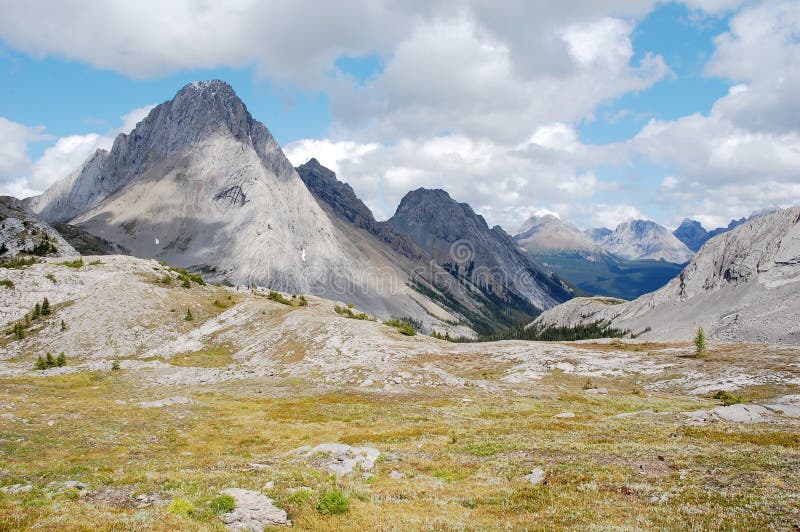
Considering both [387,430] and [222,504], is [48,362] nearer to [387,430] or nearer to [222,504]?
[387,430]

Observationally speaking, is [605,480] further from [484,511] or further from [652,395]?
[652,395]

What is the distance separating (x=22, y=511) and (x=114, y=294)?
97176 mm

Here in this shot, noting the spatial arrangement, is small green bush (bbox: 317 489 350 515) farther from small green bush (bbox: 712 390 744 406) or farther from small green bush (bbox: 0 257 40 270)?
small green bush (bbox: 0 257 40 270)

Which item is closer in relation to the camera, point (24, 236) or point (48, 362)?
point (48, 362)

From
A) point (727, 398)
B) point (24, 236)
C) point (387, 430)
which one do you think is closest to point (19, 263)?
point (24, 236)

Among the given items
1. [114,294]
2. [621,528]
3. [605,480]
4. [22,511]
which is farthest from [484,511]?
[114,294]

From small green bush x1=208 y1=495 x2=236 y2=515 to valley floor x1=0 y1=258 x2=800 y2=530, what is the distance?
10cm

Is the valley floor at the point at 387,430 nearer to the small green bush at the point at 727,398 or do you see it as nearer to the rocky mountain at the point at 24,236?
the small green bush at the point at 727,398

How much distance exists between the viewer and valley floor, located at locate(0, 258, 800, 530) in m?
16.3

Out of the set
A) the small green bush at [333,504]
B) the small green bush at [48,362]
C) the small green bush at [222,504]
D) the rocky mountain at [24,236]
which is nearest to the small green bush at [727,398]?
the small green bush at [333,504]

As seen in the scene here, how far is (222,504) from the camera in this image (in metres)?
17.0

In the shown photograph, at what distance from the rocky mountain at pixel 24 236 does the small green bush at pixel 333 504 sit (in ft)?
581

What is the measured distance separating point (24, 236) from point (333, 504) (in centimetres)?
19201

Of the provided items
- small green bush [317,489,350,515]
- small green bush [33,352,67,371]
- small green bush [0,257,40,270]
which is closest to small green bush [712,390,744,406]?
small green bush [317,489,350,515]
